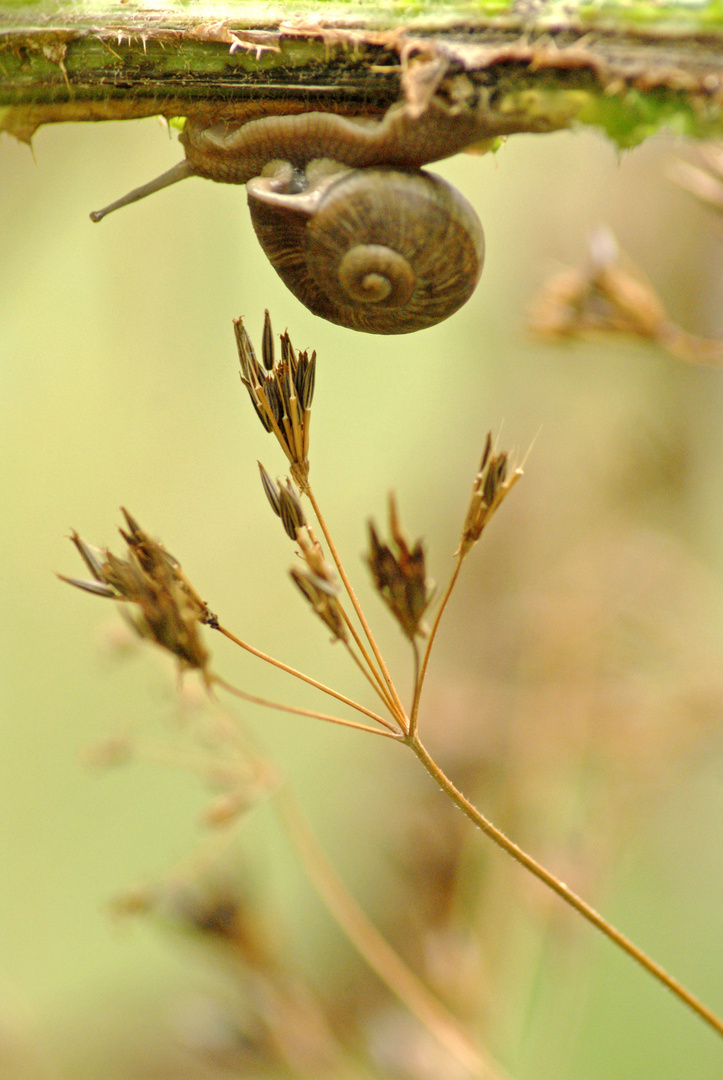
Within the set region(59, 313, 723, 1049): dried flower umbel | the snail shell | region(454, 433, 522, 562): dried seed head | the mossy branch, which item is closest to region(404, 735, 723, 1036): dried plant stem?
region(59, 313, 723, 1049): dried flower umbel

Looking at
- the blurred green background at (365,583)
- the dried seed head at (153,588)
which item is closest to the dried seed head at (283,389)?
the dried seed head at (153,588)

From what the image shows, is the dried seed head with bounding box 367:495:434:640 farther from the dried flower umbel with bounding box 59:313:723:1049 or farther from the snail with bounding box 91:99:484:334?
the snail with bounding box 91:99:484:334

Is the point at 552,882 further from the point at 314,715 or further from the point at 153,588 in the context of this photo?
the point at 153,588

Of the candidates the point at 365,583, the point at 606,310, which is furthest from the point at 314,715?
the point at 365,583

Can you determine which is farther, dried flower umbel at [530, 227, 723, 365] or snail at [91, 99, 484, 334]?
dried flower umbel at [530, 227, 723, 365]

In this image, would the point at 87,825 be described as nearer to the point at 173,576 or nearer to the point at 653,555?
the point at 653,555
